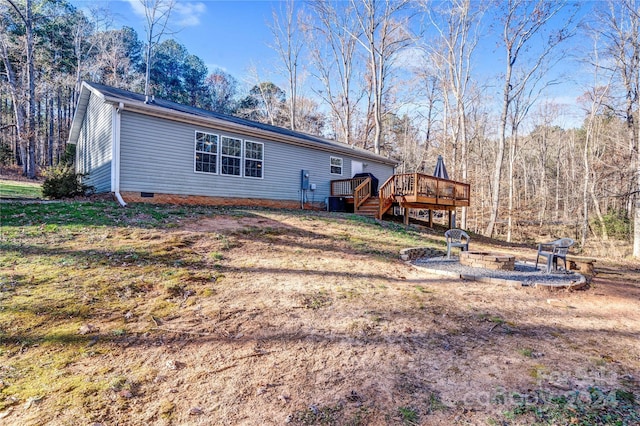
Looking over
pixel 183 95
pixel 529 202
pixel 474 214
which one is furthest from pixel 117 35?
pixel 529 202

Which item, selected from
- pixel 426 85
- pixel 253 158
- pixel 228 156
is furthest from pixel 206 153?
pixel 426 85

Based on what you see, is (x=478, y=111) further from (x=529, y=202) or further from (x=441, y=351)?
(x=441, y=351)

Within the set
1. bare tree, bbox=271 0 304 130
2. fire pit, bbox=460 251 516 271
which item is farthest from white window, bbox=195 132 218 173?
bare tree, bbox=271 0 304 130

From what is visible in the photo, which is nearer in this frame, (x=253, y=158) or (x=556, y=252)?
(x=556, y=252)

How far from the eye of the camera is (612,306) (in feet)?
16.2

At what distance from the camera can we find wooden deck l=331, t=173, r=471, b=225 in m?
13.0

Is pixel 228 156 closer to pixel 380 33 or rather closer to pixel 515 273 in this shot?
pixel 515 273

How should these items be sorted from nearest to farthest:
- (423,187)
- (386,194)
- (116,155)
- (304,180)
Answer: (116,155)
(423,187)
(386,194)
(304,180)

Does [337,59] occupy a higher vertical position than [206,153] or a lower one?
higher

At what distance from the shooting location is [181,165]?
428 inches

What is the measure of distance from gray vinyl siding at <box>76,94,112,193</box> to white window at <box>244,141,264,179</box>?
14.3ft

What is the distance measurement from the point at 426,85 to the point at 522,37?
28.4ft

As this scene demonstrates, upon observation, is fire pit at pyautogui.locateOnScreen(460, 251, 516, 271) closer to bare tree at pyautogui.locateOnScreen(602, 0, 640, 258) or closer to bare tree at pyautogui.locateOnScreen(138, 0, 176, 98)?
bare tree at pyautogui.locateOnScreen(602, 0, 640, 258)

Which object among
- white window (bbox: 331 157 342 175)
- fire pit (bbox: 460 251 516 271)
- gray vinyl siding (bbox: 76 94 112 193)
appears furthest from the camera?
white window (bbox: 331 157 342 175)
